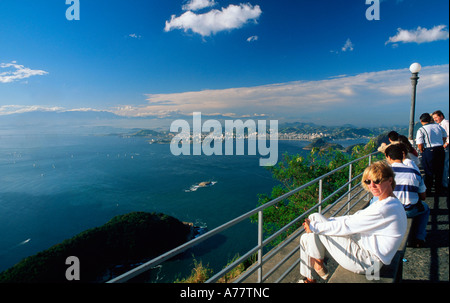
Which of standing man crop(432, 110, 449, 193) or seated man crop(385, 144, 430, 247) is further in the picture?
standing man crop(432, 110, 449, 193)

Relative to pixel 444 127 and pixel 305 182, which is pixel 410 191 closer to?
pixel 444 127

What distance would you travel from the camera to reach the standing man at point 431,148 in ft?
12.9

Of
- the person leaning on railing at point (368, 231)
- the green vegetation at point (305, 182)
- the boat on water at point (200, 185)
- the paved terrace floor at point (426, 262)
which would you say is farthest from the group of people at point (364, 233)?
the boat on water at point (200, 185)

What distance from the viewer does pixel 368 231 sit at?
1.70m

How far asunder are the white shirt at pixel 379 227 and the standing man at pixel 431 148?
3174 mm

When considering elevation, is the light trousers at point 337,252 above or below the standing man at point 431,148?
below

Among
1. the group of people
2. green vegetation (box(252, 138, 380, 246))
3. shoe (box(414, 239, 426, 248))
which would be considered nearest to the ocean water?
green vegetation (box(252, 138, 380, 246))

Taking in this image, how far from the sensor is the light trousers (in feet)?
5.78

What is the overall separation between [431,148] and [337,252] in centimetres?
353

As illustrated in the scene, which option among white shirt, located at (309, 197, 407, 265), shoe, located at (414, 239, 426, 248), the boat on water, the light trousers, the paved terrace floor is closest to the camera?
white shirt, located at (309, 197, 407, 265)

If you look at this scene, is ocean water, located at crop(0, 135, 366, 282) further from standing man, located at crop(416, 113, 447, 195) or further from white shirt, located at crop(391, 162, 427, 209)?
white shirt, located at crop(391, 162, 427, 209)

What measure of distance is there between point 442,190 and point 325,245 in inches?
148

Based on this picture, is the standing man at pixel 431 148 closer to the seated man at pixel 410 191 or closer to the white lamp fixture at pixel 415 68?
the seated man at pixel 410 191

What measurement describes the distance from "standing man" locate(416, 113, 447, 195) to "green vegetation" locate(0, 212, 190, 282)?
4278cm
